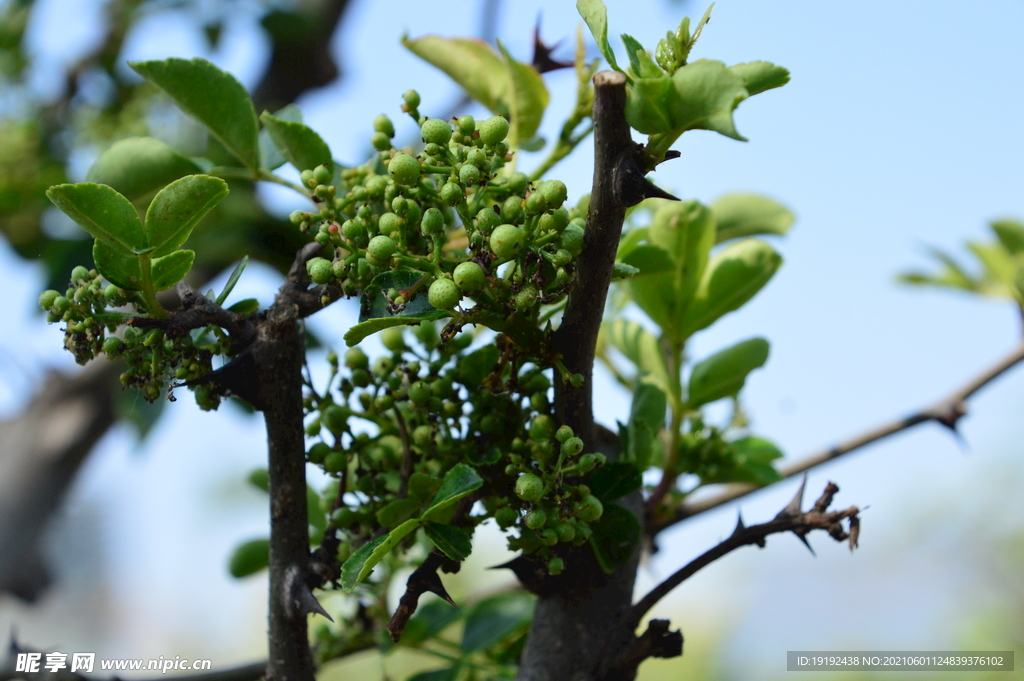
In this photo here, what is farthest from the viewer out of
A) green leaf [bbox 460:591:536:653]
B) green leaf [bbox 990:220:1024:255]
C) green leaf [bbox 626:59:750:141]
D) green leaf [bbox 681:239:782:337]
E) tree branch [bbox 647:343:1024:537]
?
green leaf [bbox 990:220:1024:255]

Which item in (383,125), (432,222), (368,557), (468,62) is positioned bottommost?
(368,557)

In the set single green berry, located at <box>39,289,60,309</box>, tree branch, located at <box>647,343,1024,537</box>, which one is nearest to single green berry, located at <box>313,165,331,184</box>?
single green berry, located at <box>39,289,60,309</box>

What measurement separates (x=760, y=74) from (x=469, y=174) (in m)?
0.26

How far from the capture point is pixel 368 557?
2.48 feet

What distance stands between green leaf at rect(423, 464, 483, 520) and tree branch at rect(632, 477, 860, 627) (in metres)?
0.33

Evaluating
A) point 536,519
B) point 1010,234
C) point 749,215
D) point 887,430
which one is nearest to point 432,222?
point 536,519

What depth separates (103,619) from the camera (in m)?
12.5

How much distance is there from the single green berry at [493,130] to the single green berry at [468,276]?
5.1 inches

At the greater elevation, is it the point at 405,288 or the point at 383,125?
the point at 383,125

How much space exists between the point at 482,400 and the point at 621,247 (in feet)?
0.96

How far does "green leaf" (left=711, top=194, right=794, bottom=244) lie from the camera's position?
1.35m

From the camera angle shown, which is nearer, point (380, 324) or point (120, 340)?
point (380, 324)

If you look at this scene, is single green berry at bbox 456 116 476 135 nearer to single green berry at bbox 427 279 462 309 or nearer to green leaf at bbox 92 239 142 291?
single green berry at bbox 427 279 462 309

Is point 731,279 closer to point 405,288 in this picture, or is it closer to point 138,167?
point 405,288
